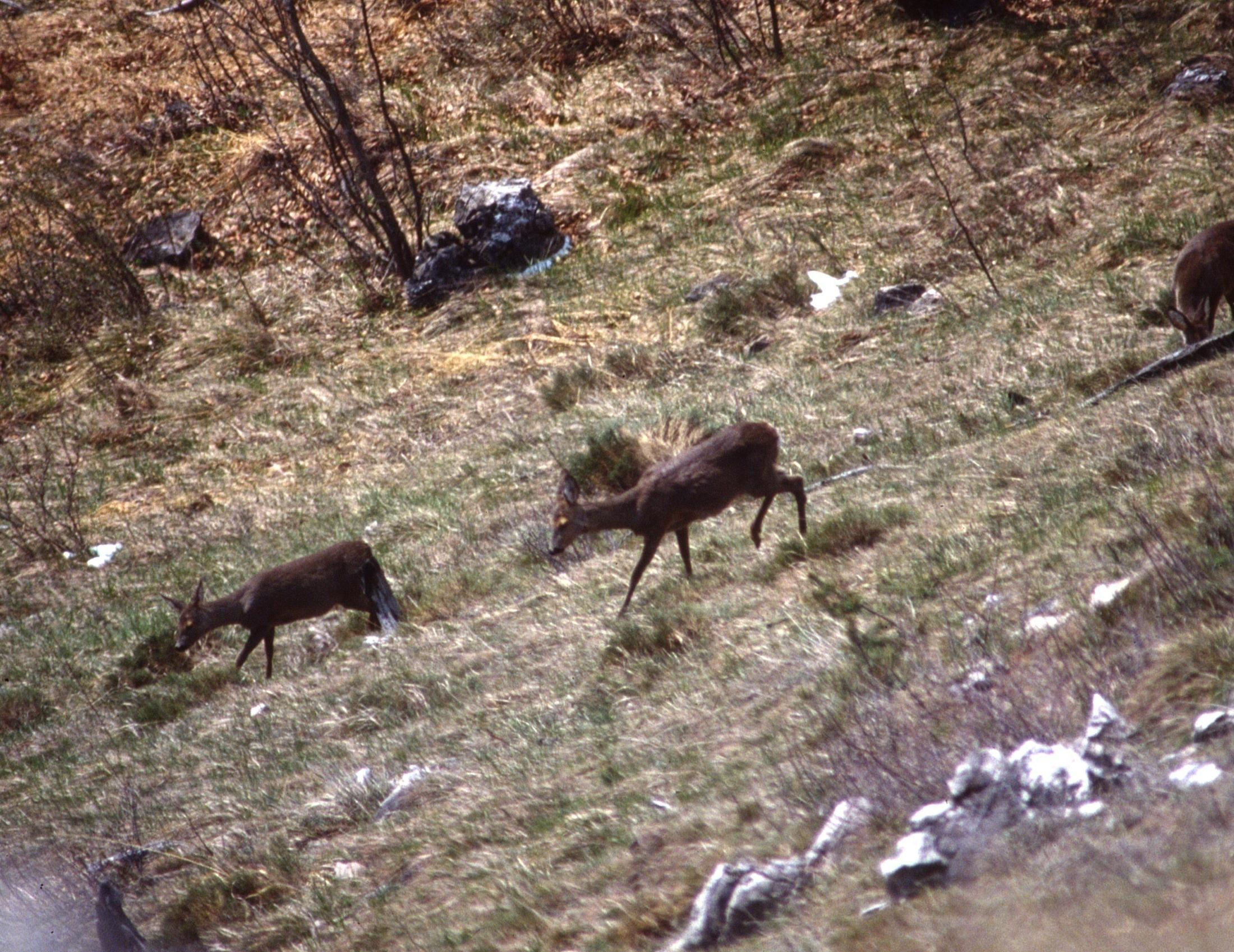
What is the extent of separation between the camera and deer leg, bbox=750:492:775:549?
7652 millimetres

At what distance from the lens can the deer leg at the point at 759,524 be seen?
7.65m

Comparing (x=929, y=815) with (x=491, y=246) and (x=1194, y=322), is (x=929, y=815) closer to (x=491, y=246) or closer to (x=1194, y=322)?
(x=1194, y=322)

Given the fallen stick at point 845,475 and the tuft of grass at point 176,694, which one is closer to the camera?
the fallen stick at point 845,475

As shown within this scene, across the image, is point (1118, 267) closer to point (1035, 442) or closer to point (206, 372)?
point (1035, 442)

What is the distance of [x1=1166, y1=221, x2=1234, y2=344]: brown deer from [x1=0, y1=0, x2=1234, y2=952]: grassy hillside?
0.35 m

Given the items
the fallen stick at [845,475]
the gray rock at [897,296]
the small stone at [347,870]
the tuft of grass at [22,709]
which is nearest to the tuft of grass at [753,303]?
the gray rock at [897,296]

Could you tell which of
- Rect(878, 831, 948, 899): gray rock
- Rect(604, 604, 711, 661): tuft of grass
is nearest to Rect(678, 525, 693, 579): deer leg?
Rect(604, 604, 711, 661): tuft of grass

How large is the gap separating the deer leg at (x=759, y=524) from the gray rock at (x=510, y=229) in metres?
11.0

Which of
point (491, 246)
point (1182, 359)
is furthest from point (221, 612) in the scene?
point (491, 246)

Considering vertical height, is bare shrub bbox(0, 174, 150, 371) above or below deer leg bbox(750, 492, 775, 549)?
above

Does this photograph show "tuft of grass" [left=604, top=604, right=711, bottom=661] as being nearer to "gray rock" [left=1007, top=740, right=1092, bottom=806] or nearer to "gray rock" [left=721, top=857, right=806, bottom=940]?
"gray rock" [left=721, top=857, right=806, bottom=940]

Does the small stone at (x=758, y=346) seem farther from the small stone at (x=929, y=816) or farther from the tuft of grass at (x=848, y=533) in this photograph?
the small stone at (x=929, y=816)

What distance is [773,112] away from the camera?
61.8ft

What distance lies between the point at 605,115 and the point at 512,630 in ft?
47.6
